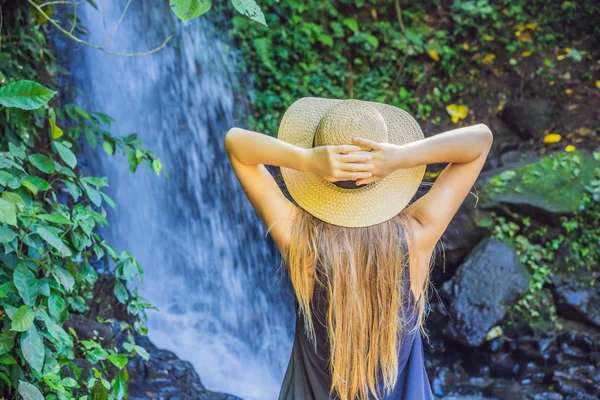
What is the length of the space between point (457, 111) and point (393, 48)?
1120mm

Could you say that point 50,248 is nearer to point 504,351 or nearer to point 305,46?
point 504,351

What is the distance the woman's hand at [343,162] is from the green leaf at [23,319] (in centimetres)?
146

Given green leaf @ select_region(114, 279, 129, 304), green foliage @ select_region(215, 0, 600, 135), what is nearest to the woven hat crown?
green leaf @ select_region(114, 279, 129, 304)

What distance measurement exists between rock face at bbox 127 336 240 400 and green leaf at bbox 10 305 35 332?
2.35 meters

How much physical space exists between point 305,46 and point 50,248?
5.36m

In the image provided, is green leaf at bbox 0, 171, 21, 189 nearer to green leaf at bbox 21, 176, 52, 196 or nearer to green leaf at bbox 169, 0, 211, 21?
green leaf at bbox 21, 176, 52, 196

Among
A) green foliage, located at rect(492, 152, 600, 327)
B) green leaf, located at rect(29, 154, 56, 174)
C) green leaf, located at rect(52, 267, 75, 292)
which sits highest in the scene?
green leaf, located at rect(29, 154, 56, 174)

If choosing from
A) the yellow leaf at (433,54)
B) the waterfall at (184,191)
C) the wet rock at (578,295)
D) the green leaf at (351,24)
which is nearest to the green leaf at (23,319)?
the waterfall at (184,191)

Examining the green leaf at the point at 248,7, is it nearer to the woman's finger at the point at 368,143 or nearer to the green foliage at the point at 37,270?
the woman's finger at the point at 368,143

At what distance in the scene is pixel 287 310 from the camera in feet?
23.0

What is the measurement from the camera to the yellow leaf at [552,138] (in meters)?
7.25

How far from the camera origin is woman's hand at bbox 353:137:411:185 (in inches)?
71.9

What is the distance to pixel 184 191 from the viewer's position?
7.41 m

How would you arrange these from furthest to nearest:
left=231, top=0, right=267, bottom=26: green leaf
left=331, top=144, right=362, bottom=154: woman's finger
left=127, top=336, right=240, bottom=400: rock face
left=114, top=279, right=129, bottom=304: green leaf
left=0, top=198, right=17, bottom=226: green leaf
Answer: left=127, top=336, right=240, bottom=400: rock face
left=114, top=279, right=129, bottom=304: green leaf
left=0, top=198, right=17, bottom=226: green leaf
left=231, top=0, right=267, bottom=26: green leaf
left=331, top=144, right=362, bottom=154: woman's finger
